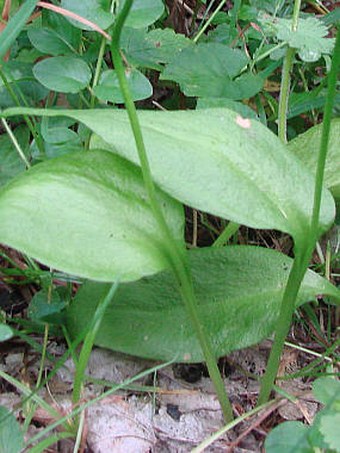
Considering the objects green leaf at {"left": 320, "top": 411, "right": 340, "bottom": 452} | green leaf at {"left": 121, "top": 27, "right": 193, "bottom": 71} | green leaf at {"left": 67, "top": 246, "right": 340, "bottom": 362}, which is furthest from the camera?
green leaf at {"left": 121, "top": 27, "right": 193, "bottom": 71}

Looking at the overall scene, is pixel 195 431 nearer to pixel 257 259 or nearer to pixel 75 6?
pixel 257 259

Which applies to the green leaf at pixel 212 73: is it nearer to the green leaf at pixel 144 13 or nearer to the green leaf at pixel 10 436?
the green leaf at pixel 144 13

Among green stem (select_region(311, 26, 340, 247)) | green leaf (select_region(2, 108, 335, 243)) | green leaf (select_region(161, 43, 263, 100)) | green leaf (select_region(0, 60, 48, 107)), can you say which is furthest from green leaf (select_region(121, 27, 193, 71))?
green stem (select_region(311, 26, 340, 247))

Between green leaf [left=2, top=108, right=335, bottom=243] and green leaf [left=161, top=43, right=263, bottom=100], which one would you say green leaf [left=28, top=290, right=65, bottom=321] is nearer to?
green leaf [left=2, top=108, right=335, bottom=243]

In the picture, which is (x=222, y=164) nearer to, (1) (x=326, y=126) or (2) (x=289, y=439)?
(1) (x=326, y=126)

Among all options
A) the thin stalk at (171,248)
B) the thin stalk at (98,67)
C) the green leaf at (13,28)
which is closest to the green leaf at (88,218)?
the thin stalk at (171,248)
